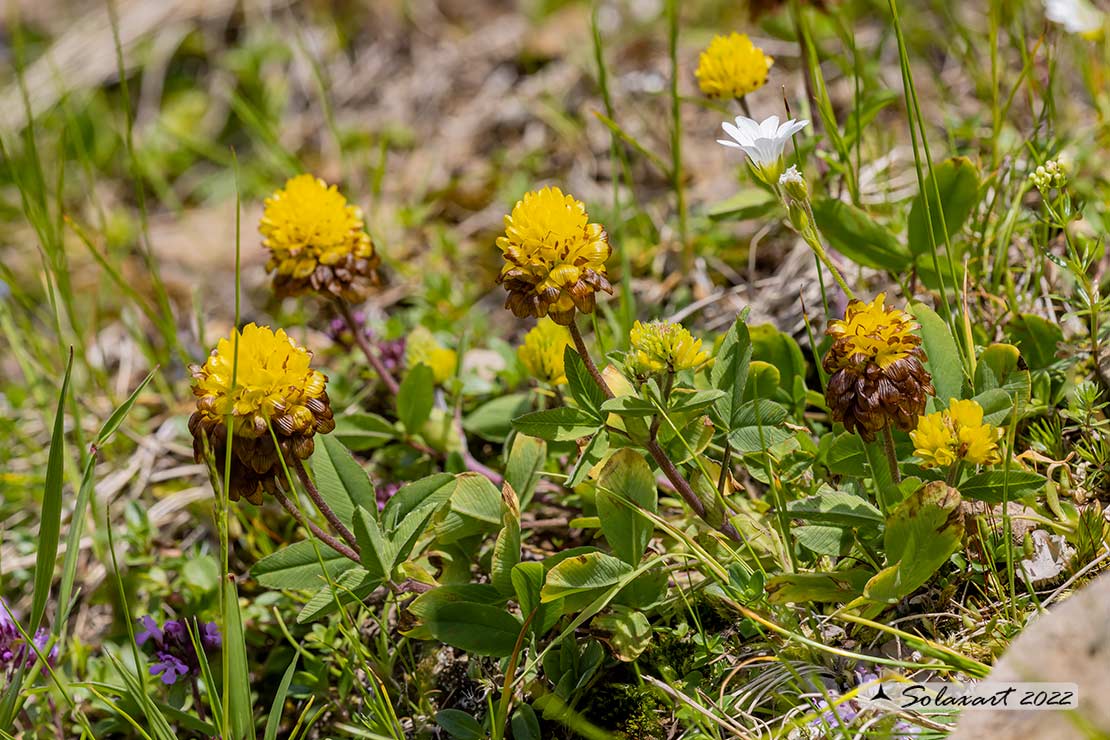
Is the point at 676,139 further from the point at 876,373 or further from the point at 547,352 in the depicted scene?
the point at 876,373

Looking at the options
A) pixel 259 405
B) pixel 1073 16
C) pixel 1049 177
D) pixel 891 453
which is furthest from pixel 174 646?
pixel 1073 16

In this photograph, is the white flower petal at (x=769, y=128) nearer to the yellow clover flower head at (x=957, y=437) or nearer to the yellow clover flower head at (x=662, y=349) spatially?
the yellow clover flower head at (x=662, y=349)

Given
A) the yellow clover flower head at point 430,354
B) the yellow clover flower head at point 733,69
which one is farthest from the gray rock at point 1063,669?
the yellow clover flower head at point 430,354

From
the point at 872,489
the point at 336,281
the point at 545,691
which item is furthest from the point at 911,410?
the point at 336,281

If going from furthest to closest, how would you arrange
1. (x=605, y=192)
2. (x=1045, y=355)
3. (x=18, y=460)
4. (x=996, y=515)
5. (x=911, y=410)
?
1. (x=605, y=192)
2. (x=18, y=460)
3. (x=1045, y=355)
4. (x=996, y=515)
5. (x=911, y=410)

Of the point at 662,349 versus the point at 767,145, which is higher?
the point at 767,145

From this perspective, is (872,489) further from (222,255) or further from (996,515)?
(222,255)

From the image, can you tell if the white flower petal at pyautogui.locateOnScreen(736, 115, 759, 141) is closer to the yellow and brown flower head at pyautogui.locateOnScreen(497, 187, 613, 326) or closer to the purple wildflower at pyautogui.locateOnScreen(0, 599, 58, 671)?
the yellow and brown flower head at pyautogui.locateOnScreen(497, 187, 613, 326)

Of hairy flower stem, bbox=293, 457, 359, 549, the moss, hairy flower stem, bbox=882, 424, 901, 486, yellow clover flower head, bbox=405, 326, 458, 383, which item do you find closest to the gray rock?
hairy flower stem, bbox=882, 424, 901, 486
